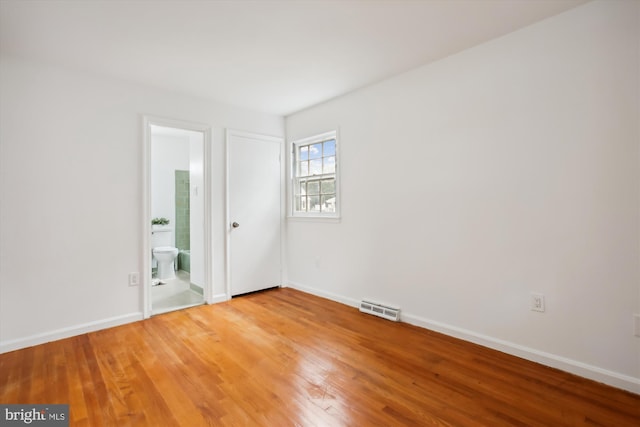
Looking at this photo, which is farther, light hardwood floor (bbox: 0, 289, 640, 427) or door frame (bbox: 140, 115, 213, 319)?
door frame (bbox: 140, 115, 213, 319)

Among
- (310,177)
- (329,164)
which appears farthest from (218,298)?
(329,164)

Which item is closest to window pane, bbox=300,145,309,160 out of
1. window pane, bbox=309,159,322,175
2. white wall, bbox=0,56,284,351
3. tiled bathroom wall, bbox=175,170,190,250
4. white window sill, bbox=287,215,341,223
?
window pane, bbox=309,159,322,175

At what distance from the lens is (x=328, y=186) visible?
3869mm

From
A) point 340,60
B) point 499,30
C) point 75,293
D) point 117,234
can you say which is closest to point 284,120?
point 340,60

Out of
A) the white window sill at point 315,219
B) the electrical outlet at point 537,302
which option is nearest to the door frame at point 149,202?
the white window sill at point 315,219

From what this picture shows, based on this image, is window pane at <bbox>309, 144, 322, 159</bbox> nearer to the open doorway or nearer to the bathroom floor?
the open doorway

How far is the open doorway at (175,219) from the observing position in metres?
3.56

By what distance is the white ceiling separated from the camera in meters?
1.97

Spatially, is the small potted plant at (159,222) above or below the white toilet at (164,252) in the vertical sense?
above

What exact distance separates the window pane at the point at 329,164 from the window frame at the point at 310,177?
5cm

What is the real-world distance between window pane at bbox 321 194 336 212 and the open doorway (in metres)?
1.42

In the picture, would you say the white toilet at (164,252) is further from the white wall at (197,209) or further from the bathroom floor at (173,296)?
the white wall at (197,209)

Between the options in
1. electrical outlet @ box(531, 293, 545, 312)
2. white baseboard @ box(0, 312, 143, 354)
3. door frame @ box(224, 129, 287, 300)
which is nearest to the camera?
electrical outlet @ box(531, 293, 545, 312)

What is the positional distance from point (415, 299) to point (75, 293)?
309 centimetres
